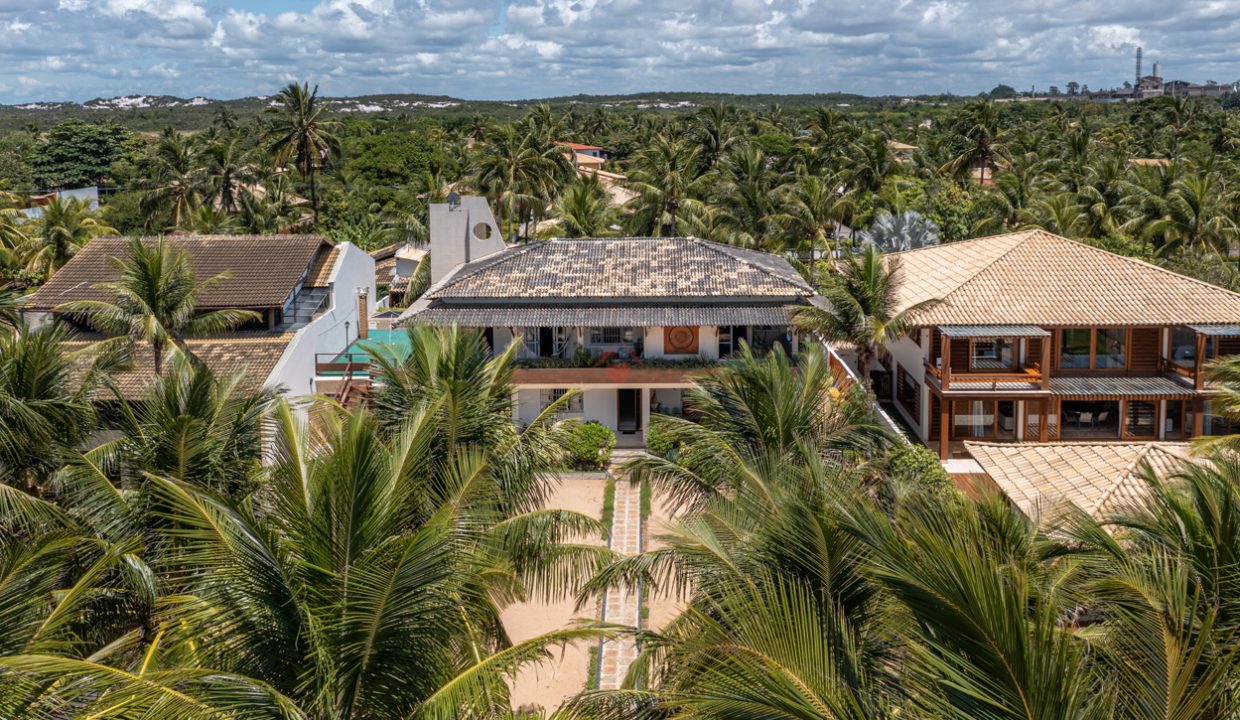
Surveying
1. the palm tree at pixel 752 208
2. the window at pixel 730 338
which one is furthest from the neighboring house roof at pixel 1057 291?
the palm tree at pixel 752 208

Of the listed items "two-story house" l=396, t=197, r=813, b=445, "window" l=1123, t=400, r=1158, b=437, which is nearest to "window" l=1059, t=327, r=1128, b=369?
"window" l=1123, t=400, r=1158, b=437

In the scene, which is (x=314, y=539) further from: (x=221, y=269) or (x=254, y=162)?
(x=254, y=162)

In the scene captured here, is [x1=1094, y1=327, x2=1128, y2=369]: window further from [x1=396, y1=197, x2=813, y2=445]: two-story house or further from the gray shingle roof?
the gray shingle roof

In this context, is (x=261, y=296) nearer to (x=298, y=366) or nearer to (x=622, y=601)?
(x=298, y=366)

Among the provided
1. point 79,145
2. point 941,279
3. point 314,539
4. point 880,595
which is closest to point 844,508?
point 880,595

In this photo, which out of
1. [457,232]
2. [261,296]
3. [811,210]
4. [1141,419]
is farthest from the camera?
[811,210]

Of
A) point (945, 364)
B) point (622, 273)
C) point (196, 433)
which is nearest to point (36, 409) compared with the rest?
point (196, 433)
